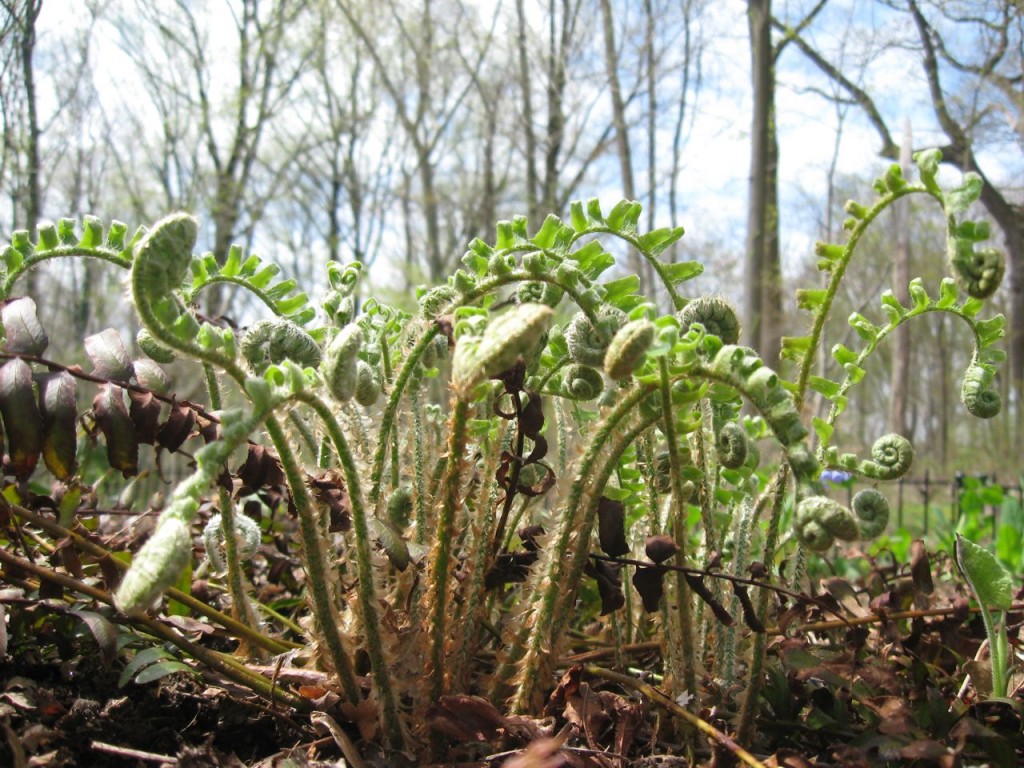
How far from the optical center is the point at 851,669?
120cm

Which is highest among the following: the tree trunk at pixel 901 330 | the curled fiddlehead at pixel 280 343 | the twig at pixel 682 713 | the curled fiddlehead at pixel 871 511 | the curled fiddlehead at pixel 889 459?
the tree trunk at pixel 901 330

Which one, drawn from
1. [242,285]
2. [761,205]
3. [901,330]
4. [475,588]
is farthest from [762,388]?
[901,330]

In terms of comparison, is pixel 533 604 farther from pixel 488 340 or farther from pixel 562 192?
pixel 562 192

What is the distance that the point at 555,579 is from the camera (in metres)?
1.15

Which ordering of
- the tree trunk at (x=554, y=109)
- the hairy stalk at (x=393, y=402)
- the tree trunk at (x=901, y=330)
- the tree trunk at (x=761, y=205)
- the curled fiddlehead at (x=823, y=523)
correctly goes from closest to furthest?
the curled fiddlehead at (x=823, y=523), the hairy stalk at (x=393, y=402), the tree trunk at (x=761, y=205), the tree trunk at (x=901, y=330), the tree trunk at (x=554, y=109)

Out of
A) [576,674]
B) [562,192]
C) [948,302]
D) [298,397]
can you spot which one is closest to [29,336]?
[298,397]

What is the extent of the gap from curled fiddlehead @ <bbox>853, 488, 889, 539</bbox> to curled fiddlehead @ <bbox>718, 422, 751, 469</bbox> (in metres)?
0.17

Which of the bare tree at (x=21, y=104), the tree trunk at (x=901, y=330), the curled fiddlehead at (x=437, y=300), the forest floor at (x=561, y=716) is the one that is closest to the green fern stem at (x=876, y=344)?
the forest floor at (x=561, y=716)

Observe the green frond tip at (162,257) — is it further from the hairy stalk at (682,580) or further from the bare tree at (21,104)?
the bare tree at (21,104)

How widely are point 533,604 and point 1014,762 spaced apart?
670 mm

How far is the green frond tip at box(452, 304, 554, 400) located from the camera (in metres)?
0.86

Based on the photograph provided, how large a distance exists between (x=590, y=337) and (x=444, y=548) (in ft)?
1.20

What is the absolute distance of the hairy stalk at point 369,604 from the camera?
103cm

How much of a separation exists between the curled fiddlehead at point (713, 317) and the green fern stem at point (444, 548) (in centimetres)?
40
